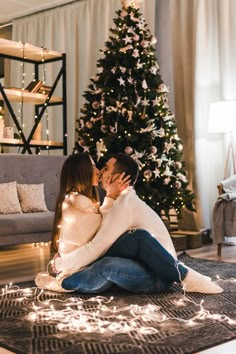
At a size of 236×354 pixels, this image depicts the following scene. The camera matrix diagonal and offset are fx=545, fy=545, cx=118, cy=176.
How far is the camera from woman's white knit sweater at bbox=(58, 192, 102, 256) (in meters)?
2.99

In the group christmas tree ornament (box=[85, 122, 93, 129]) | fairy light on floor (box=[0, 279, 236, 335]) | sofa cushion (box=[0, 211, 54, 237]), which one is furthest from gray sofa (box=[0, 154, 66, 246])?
fairy light on floor (box=[0, 279, 236, 335])

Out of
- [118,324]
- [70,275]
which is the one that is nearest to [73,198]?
[70,275]

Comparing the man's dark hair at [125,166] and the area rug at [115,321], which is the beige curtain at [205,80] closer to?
the area rug at [115,321]

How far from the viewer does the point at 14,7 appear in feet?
25.3

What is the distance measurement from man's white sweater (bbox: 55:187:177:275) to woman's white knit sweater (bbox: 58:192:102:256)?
0.19ft

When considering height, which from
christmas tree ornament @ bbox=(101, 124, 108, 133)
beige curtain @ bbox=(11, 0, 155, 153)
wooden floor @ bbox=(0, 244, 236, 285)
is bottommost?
wooden floor @ bbox=(0, 244, 236, 285)

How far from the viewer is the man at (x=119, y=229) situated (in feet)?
9.59

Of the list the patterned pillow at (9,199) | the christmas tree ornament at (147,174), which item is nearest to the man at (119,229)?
the patterned pillow at (9,199)

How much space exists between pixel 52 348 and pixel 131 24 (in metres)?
4.20

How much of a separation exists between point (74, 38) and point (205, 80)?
2.28 meters

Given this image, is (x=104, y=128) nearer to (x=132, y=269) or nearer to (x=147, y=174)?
(x=147, y=174)

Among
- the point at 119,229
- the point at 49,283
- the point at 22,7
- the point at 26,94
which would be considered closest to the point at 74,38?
the point at 22,7

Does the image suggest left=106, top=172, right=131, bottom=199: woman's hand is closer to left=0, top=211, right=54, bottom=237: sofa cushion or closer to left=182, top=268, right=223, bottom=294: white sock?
left=182, top=268, right=223, bottom=294: white sock

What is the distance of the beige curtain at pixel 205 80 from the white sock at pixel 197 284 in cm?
297
